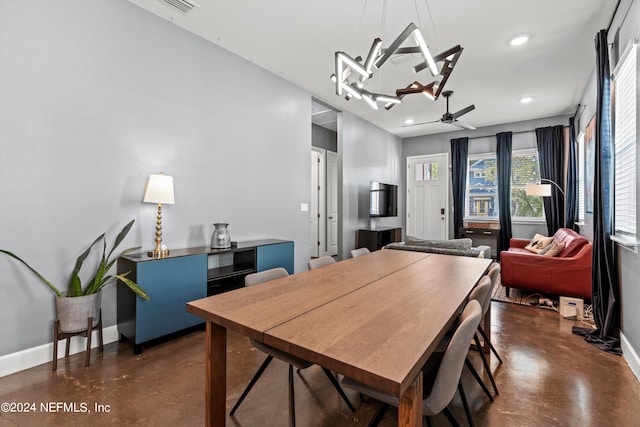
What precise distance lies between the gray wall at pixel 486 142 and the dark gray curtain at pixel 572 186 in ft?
2.28

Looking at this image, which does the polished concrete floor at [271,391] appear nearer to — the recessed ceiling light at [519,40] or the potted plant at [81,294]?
the potted plant at [81,294]

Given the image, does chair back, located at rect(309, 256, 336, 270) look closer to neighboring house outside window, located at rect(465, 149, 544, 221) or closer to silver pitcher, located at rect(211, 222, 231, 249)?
silver pitcher, located at rect(211, 222, 231, 249)

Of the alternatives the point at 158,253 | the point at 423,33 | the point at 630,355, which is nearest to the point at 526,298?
the point at 630,355

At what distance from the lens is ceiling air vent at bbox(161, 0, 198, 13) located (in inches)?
103

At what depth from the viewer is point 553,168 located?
582 centimetres

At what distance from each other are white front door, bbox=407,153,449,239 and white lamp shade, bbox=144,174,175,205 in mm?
6081

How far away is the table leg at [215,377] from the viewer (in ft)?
4.60

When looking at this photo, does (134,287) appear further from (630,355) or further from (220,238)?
(630,355)

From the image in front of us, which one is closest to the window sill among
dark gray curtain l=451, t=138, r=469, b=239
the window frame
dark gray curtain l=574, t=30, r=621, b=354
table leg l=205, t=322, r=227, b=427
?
the window frame

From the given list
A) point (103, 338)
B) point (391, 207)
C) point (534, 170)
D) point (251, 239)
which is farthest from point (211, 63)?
point (534, 170)

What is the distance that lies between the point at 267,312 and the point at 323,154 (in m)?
5.72

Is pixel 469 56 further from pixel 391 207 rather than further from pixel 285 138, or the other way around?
pixel 391 207

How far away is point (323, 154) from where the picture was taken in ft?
22.2

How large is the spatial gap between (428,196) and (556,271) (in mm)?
3956
